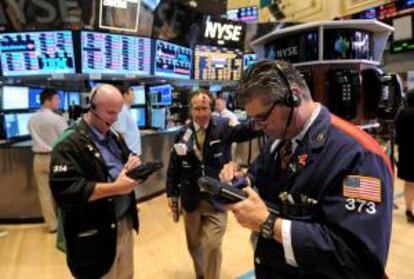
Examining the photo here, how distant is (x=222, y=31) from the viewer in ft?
24.3

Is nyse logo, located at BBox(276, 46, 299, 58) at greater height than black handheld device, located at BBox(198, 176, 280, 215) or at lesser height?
greater

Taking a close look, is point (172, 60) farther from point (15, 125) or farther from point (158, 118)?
point (15, 125)

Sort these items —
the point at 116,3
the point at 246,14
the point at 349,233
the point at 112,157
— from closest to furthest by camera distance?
the point at 349,233 < the point at 112,157 < the point at 116,3 < the point at 246,14

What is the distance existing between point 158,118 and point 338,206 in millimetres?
5523

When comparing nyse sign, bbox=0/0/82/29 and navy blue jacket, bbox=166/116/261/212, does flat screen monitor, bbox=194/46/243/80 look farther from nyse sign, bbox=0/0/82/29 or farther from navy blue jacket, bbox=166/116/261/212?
navy blue jacket, bbox=166/116/261/212

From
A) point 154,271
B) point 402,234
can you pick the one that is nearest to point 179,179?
point 154,271

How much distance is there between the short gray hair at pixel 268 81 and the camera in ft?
3.90

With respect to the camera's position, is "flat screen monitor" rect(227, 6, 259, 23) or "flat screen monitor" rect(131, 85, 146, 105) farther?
"flat screen monitor" rect(227, 6, 259, 23)

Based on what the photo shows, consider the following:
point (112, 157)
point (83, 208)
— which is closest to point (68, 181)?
point (83, 208)

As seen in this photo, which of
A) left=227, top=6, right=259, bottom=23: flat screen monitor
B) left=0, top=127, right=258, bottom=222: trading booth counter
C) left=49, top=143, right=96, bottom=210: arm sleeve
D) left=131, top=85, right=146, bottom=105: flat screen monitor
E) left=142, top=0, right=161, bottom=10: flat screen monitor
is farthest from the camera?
left=227, top=6, right=259, bottom=23: flat screen monitor

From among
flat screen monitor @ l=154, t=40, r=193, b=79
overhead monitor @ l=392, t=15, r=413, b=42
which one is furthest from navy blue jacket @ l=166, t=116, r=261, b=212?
overhead monitor @ l=392, t=15, r=413, b=42

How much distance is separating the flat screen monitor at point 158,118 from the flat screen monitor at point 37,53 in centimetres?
161

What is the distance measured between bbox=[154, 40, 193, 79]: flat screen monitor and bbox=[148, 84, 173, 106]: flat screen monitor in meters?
0.40

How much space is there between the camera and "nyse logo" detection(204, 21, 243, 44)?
7.14 metres
